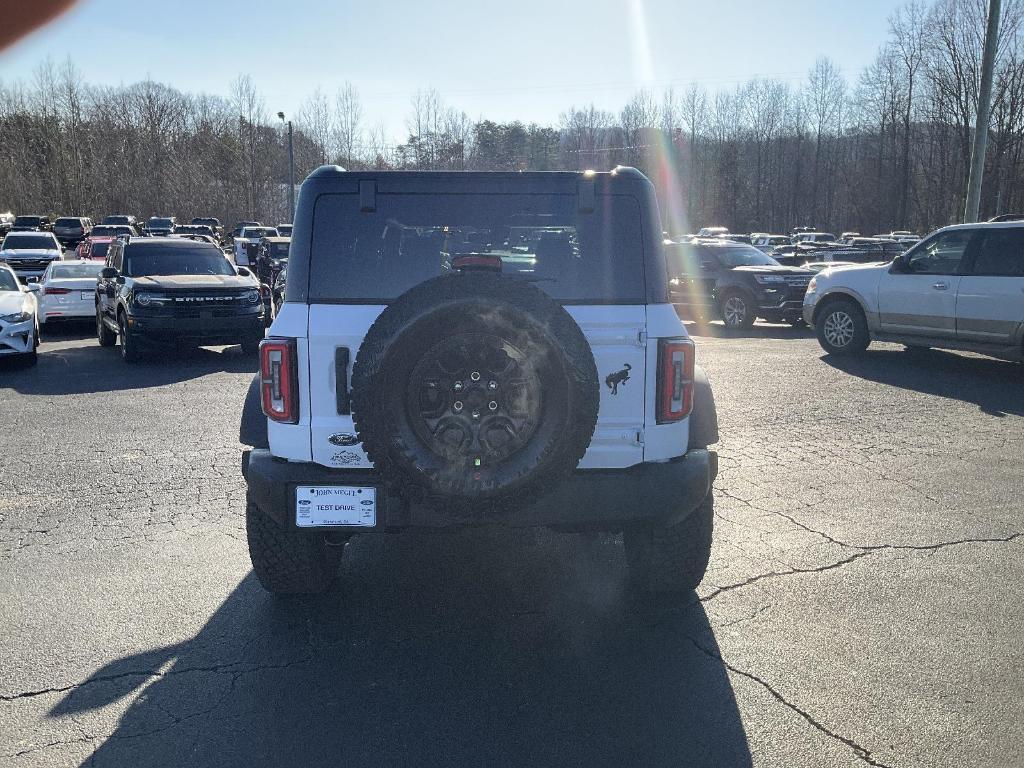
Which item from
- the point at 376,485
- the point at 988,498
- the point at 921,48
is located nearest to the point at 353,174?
the point at 376,485

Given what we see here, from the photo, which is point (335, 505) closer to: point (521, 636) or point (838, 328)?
point (521, 636)

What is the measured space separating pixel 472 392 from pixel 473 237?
3.41 ft

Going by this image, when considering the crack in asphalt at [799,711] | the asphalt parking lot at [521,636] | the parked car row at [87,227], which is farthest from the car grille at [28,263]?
the crack in asphalt at [799,711]

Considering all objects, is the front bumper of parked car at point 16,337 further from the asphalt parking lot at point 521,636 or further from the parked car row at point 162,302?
the asphalt parking lot at point 521,636

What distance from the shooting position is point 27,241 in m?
29.4

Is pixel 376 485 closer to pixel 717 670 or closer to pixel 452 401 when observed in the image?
pixel 452 401

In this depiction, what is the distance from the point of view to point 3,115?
6712 centimetres

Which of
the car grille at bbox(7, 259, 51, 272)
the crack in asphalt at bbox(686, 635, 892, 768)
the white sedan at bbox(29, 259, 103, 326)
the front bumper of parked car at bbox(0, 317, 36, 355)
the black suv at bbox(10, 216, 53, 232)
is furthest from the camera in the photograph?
the black suv at bbox(10, 216, 53, 232)

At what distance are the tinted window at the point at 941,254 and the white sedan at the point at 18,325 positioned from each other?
1209 cm

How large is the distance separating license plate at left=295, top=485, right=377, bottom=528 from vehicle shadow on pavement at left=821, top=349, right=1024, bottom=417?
24.8ft

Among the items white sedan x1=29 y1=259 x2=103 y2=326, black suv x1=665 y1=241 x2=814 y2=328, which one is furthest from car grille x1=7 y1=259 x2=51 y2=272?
black suv x1=665 y1=241 x2=814 y2=328

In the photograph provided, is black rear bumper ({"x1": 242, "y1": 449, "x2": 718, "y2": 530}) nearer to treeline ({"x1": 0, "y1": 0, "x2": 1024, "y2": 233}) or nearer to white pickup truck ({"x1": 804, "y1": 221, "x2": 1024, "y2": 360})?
white pickup truck ({"x1": 804, "y1": 221, "x2": 1024, "y2": 360})

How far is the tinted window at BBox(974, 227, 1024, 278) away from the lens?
10.3 meters

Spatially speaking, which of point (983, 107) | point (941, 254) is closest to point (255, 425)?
point (941, 254)
